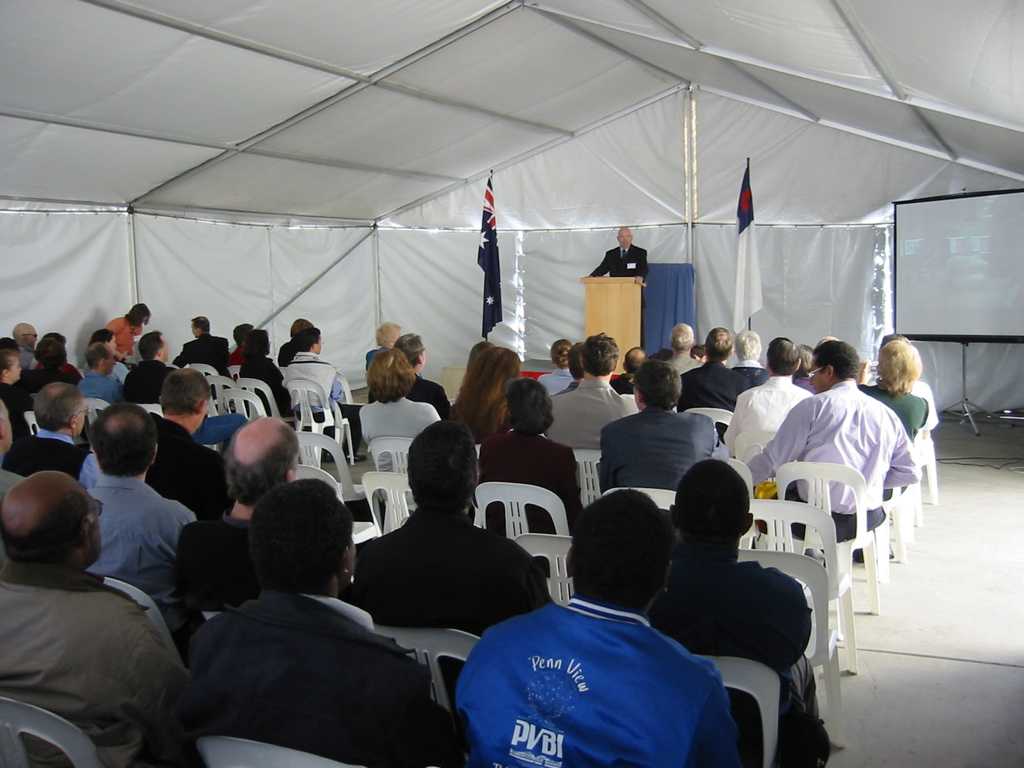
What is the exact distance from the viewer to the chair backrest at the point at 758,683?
5.73 ft

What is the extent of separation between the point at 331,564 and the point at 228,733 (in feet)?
1.08

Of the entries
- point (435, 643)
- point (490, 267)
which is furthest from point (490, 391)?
point (490, 267)

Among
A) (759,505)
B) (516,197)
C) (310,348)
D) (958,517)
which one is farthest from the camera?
(516,197)

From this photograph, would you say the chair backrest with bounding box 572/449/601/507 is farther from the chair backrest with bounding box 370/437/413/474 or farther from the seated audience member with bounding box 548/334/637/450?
the chair backrest with bounding box 370/437/413/474

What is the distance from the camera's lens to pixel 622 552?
144 cm

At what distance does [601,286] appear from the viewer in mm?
10242

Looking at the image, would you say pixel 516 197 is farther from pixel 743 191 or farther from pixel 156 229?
pixel 156 229

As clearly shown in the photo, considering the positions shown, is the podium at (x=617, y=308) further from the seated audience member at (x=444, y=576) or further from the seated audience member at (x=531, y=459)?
the seated audience member at (x=444, y=576)

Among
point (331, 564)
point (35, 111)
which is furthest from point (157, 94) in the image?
point (331, 564)

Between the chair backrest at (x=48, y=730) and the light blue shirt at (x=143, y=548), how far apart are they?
0.80 metres

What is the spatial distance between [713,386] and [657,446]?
1.92m

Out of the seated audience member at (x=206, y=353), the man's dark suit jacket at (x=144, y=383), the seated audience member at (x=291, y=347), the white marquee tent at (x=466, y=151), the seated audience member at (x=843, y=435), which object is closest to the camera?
the seated audience member at (x=843, y=435)

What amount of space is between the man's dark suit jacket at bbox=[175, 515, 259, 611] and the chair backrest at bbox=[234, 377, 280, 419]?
→ 191 inches

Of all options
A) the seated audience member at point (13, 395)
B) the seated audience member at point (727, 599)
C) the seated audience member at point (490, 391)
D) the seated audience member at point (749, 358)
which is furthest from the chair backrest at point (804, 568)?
the seated audience member at point (13, 395)
